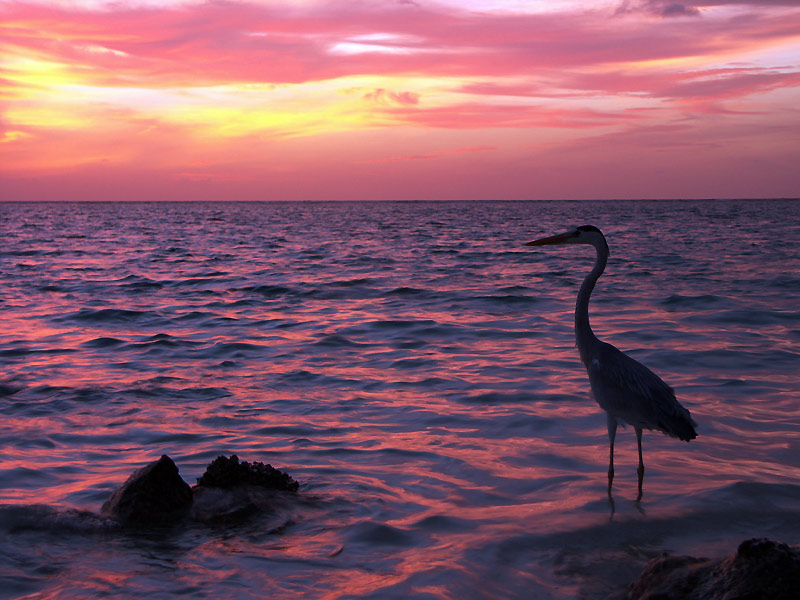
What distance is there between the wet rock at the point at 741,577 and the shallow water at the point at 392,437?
0.85 m

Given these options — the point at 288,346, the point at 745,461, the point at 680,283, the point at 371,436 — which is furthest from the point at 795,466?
the point at 680,283

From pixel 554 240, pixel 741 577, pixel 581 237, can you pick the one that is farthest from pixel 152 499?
pixel 581 237

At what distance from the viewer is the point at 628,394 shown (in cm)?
584

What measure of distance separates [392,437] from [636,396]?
106 inches

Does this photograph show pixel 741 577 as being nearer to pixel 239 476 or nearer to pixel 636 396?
pixel 636 396

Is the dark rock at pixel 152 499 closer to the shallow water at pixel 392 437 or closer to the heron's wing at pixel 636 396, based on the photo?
the shallow water at pixel 392 437

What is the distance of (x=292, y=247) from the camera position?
122 ft

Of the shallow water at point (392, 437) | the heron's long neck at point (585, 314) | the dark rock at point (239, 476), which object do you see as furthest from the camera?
the heron's long neck at point (585, 314)

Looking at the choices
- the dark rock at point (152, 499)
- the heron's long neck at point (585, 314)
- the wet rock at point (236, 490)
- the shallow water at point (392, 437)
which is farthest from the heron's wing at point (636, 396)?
the dark rock at point (152, 499)

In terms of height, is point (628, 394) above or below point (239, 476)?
above

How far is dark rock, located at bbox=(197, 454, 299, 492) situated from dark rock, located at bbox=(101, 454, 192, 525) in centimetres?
31

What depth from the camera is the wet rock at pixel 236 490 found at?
5363 mm

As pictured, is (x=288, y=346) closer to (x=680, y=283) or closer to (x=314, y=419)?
(x=314, y=419)

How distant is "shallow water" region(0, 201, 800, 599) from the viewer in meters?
4.74
